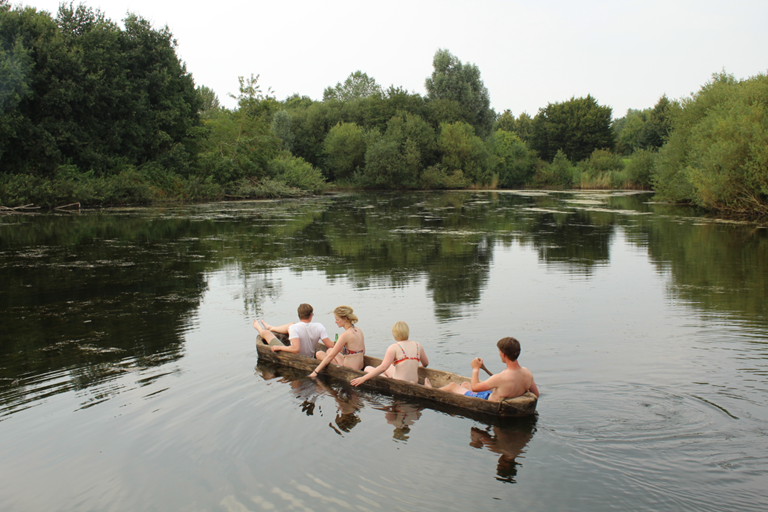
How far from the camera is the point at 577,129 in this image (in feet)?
254

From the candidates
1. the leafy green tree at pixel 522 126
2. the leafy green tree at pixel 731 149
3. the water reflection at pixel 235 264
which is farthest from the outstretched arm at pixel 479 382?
the leafy green tree at pixel 522 126

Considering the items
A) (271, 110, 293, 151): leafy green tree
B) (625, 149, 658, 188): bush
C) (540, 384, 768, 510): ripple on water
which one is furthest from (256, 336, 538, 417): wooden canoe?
(271, 110, 293, 151): leafy green tree

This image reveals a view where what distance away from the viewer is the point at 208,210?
116 feet

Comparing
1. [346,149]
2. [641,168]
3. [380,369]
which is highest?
[346,149]

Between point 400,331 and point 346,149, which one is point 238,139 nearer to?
point 346,149

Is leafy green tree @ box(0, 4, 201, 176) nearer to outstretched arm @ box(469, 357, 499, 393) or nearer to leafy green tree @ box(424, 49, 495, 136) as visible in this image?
outstretched arm @ box(469, 357, 499, 393)

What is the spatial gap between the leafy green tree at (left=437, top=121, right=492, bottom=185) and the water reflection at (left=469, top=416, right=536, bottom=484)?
201 ft

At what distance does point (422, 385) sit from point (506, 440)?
132cm

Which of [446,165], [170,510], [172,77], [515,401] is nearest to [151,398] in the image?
[170,510]

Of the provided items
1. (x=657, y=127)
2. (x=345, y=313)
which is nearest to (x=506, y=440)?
(x=345, y=313)

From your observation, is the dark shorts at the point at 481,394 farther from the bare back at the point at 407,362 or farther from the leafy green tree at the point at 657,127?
the leafy green tree at the point at 657,127

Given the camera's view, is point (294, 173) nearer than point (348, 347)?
No

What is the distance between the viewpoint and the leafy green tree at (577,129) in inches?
3034

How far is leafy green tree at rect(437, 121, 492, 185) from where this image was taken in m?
65.9
